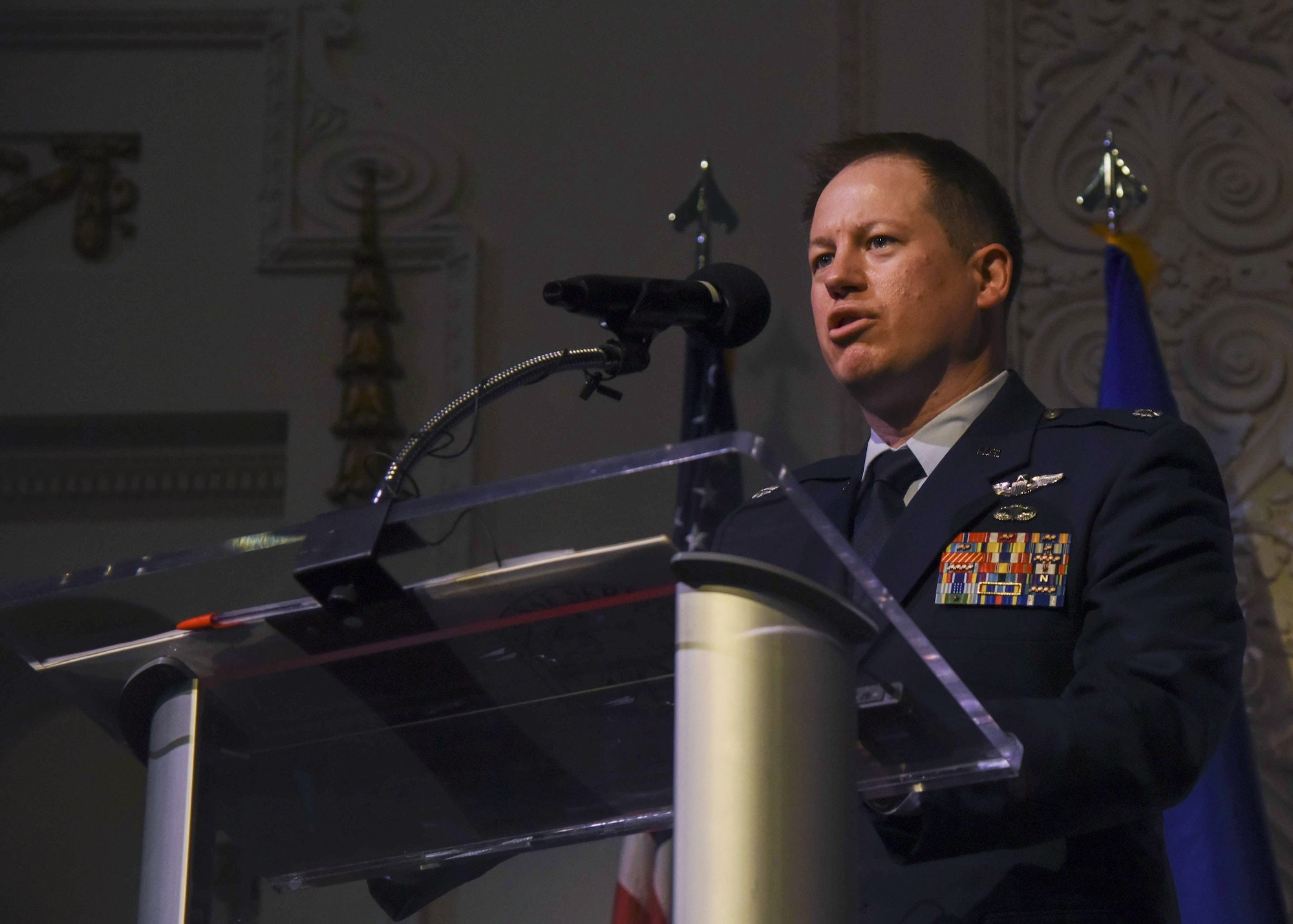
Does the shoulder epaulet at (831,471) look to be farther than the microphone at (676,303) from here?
Yes

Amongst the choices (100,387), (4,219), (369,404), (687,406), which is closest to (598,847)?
(687,406)

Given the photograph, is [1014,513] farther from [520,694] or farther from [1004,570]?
[520,694]

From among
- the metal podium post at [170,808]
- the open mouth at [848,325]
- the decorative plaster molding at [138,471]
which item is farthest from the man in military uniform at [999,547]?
the decorative plaster molding at [138,471]

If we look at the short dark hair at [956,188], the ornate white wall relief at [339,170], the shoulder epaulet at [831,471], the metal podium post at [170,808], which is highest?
the ornate white wall relief at [339,170]

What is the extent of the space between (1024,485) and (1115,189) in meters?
2.00

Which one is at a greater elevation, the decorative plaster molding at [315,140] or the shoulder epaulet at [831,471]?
the decorative plaster molding at [315,140]

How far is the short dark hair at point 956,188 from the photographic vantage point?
1778 mm

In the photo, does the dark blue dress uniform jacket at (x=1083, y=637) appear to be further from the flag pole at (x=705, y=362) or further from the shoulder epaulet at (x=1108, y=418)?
the flag pole at (x=705, y=362)

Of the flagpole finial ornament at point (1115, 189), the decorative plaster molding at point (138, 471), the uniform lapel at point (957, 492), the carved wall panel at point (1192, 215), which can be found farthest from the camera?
the decorative plaster molding at point (138, 471)

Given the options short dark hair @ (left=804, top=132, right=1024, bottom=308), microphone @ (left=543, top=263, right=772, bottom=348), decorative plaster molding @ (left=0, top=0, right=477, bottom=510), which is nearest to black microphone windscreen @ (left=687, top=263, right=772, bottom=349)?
microphone @ (left=543, top=263, right=772, bottom=348)

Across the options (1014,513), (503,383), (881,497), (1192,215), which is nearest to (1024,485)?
(1014,513)

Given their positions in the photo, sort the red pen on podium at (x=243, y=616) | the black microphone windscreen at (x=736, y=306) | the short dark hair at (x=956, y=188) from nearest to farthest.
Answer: the red pen on podium at (x=243, y=616)
the black microphone windscreen at (x=736, y=306)
the short dark hair at (x=956, y=188)

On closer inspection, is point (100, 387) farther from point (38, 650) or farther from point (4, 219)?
point (38, 650)

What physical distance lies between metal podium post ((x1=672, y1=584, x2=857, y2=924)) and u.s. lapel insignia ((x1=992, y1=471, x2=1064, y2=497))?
2.14ft
